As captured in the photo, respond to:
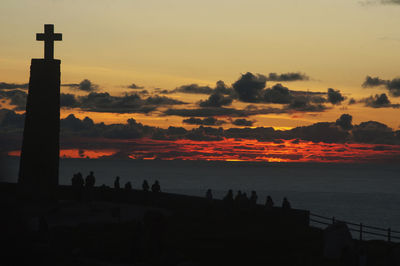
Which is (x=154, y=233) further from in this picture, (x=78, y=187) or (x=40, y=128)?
(x=78, y=187)

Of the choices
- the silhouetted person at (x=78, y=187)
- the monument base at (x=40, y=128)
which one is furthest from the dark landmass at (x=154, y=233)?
the monument base at (x=40, y=128)

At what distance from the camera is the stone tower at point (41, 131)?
112ft

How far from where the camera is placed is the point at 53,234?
22.3 m

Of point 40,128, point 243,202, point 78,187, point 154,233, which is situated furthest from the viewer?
point 78,187

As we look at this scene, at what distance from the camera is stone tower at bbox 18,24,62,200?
34.2m

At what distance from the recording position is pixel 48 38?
3597cm

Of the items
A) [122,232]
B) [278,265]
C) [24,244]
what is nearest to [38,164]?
[122,232]

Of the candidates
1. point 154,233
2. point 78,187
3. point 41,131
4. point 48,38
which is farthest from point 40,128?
point 154,233

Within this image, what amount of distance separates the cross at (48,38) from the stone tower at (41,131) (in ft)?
2.31

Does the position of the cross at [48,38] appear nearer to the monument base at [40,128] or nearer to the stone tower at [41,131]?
the stone tower at [41,131]

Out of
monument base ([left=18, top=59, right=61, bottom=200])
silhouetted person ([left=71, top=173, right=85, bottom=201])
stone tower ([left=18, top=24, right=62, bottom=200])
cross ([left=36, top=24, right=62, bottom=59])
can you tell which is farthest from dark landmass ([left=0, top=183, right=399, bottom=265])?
cross ([left=36, top=24, right=62, bottom=59])

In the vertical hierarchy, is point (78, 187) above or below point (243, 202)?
above

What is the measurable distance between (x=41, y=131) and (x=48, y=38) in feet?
17.0

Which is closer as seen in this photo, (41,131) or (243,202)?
(41,131)
